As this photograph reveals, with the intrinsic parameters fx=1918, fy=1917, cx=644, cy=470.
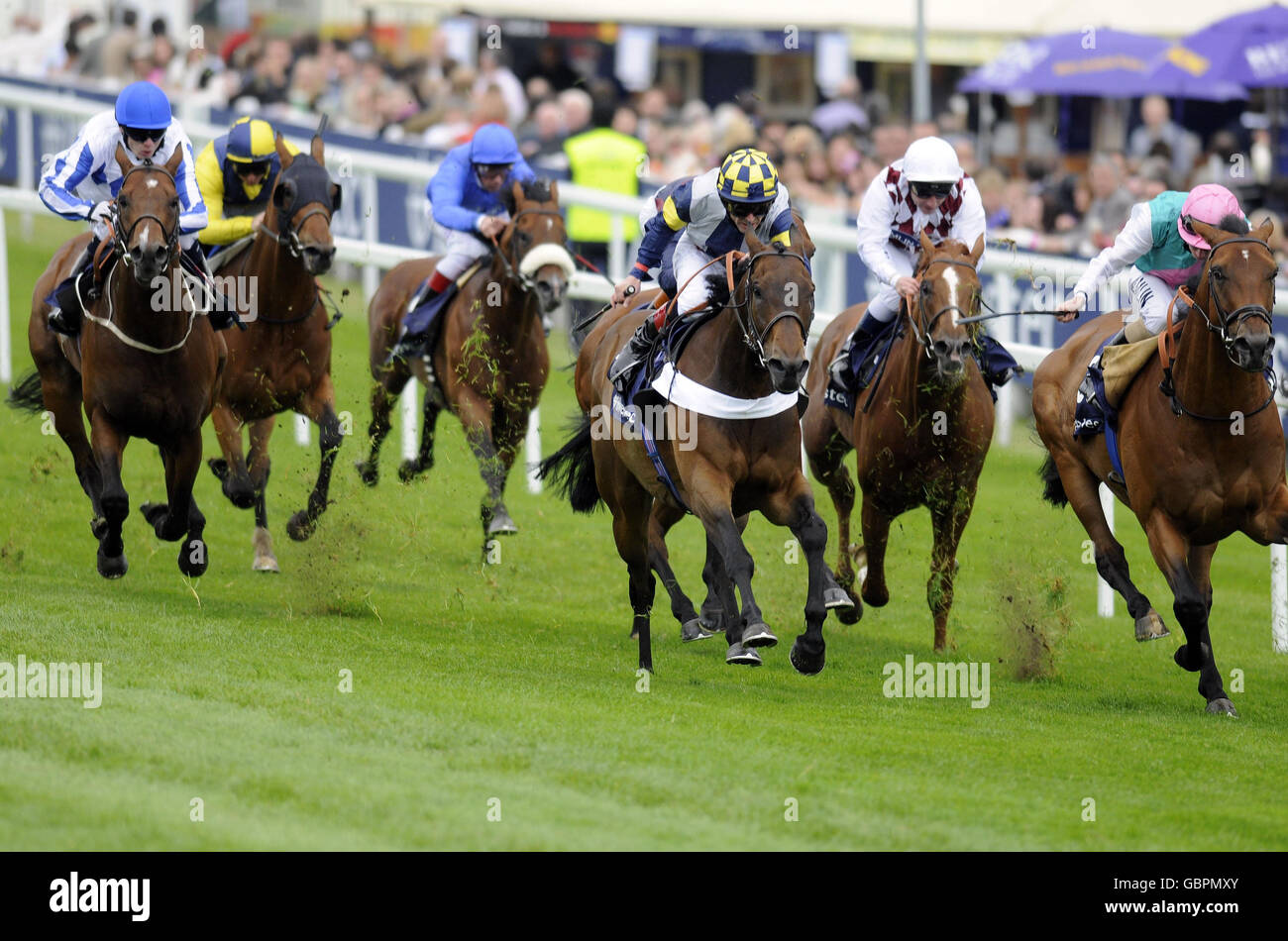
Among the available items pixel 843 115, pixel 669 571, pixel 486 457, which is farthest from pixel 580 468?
pixel 843 115

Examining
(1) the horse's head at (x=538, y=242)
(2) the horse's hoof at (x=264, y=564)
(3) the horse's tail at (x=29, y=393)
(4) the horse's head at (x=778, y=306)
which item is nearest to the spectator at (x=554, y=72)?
(1) the horse's head at (x=538, y=242)

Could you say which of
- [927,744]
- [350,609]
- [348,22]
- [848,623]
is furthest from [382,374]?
[348,22]

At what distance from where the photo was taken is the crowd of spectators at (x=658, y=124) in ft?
49.6

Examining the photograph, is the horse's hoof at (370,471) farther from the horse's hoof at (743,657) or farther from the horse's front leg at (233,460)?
the horse's hoof at (743,657)

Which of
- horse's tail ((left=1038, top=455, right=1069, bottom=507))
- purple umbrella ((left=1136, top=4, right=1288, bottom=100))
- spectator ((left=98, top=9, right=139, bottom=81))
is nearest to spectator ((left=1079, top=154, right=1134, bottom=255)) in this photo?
purple umbrella ((left=1136, top=4, right=1288, bottom=100))

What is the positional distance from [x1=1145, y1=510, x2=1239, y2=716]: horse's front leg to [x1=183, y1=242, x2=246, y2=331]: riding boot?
163 inches

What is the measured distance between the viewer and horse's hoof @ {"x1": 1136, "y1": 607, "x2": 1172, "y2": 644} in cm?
790

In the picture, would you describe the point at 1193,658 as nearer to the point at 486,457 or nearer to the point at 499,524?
the point at 499,524

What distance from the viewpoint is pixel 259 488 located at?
9.64 metres

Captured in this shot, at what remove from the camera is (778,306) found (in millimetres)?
6852

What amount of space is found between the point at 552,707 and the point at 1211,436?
270 cm

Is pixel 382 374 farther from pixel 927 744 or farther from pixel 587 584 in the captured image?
pixel 927 744

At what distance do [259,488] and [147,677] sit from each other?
2.88 meters

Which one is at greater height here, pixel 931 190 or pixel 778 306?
pixel 931 190
